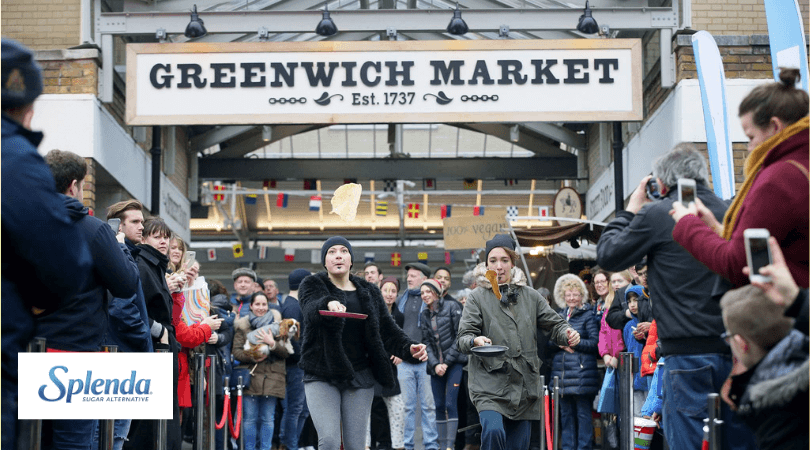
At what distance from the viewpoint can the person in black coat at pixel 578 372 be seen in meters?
10.0


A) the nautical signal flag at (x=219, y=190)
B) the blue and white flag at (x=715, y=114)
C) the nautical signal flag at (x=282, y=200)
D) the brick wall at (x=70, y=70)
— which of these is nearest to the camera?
the blue and white flag at (x=715, y=114)

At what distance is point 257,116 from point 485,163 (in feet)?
30.2

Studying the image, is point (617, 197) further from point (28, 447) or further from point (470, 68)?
point (28, 447)

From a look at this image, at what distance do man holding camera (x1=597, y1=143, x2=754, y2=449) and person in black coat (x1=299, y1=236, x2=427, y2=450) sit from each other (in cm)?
276

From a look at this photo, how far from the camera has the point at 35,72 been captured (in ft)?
9.76

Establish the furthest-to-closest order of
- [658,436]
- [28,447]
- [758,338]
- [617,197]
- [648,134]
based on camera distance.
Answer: [617,197], [648,134], [658,436], [28,447], [758,338]

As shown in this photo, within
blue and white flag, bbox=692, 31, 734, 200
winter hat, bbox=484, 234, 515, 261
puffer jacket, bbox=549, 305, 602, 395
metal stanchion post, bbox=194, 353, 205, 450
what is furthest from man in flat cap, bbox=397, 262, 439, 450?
blue and white flag, bbox=692, 31, 734, 200

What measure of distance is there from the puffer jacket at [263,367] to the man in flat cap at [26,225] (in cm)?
754

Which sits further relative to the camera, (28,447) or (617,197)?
(617,197)

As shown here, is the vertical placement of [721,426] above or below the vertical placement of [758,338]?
below

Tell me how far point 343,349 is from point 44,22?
8177 millimetres

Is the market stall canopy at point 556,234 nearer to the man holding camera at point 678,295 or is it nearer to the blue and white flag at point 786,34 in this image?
the blue and white flag at point 786,34

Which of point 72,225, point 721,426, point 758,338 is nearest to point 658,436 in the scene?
point 721,426

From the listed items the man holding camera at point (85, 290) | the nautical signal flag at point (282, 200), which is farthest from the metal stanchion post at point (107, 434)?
the nautical signal flag at point (282, 200)
